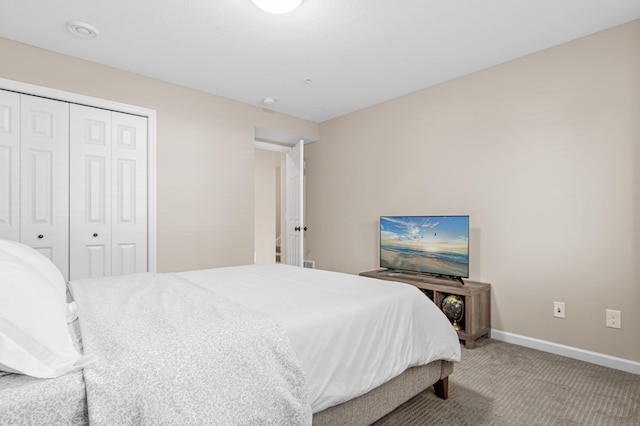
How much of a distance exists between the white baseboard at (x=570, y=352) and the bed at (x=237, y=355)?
1.38 metres

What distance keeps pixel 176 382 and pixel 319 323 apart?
0.56 meters

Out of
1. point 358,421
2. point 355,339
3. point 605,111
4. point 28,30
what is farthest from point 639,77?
point 28,30

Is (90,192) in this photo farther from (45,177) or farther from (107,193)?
(45,177)

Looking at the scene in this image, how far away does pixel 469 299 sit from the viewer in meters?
2.85

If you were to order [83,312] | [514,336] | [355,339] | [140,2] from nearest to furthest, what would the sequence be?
[83,312]
[355,339]
[140,2]
[514,336]

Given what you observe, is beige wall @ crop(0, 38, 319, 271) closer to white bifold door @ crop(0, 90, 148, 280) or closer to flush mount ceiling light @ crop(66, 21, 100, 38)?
white bifold door @ crop(0, 90, 148, 280)

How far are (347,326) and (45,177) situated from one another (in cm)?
298

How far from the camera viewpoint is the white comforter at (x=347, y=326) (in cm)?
127

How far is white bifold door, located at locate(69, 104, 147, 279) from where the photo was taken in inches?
119

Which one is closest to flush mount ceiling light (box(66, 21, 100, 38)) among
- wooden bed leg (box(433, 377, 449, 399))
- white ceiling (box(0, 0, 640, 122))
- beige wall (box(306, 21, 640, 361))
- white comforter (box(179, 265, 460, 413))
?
white ceiling (box(0, 0, 640, 122))

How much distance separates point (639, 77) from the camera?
7.83 ft

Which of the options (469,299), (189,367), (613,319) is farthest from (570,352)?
(189,367)

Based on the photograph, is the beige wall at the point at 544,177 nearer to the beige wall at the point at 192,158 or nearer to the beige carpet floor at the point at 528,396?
the beige carpet floor at the point at 528,396

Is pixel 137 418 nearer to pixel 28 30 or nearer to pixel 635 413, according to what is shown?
pixel 635 413
